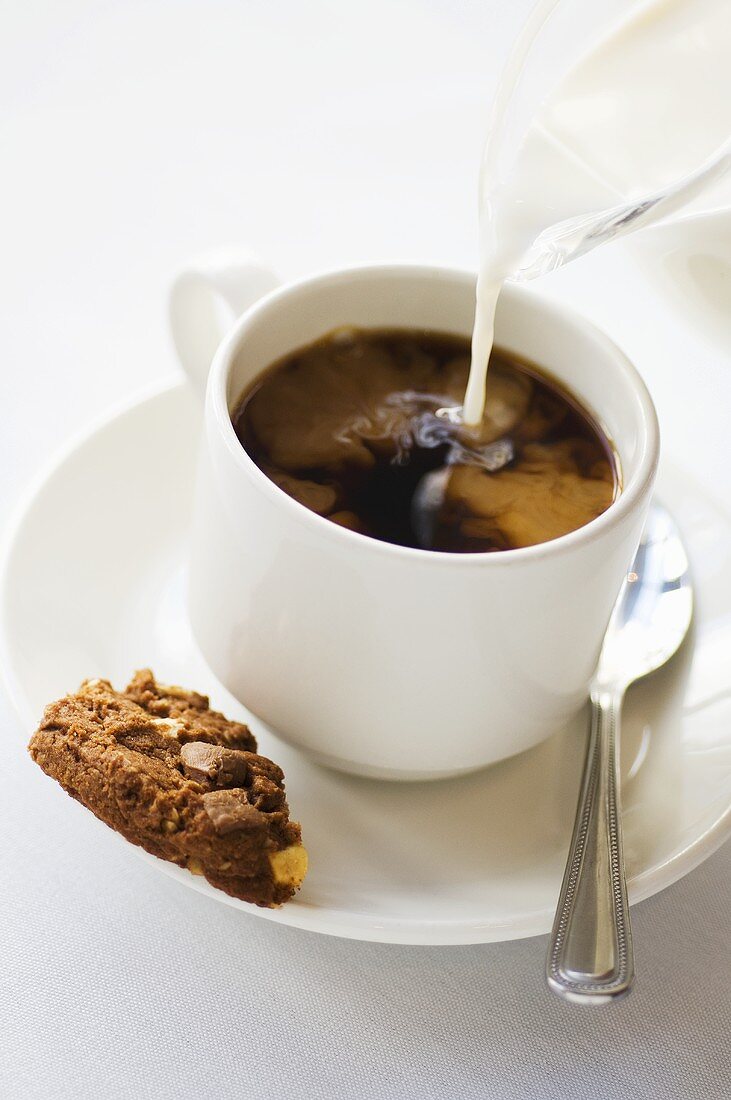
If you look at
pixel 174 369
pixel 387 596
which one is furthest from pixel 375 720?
pixel 174 369

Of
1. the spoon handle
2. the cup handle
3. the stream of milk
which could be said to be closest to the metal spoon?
the spoon handle

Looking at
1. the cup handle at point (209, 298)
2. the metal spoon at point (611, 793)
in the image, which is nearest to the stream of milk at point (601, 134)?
the cup handle at point (209, 298)

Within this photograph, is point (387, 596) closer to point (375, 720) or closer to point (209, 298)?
point (375, 720)

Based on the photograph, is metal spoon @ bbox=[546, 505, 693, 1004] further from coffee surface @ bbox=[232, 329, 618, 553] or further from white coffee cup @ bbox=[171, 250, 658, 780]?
coffee surface @ bbox=[232, 329, 618, 553]

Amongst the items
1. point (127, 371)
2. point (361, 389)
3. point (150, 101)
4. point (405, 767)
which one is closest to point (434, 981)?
point (405, 767)

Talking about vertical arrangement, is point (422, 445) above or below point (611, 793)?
above

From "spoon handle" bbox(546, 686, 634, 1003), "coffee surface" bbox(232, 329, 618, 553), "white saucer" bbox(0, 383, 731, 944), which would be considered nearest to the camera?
"spoon handle" bbox(546, 686, 634, 1003)

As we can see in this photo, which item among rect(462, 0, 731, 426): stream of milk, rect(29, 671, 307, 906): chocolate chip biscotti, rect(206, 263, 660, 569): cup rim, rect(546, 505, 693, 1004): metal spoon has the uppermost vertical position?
rect(462, 0, 731, 426): stream of milk
